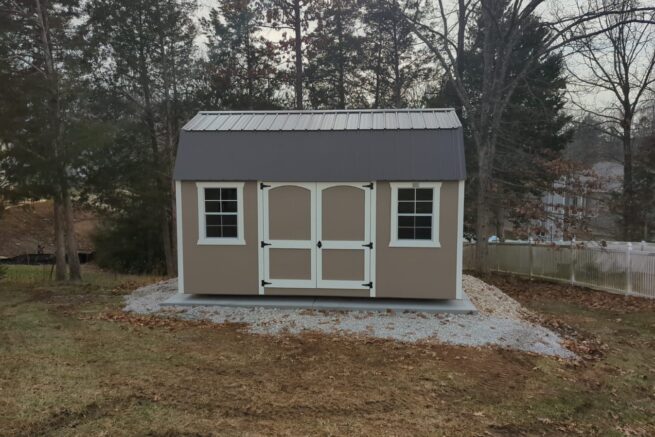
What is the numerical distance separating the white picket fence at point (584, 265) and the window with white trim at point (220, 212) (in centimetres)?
946

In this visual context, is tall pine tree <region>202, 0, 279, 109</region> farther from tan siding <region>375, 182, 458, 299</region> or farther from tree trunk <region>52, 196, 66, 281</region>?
tan siding <region>375, 182, 458, 299</region>

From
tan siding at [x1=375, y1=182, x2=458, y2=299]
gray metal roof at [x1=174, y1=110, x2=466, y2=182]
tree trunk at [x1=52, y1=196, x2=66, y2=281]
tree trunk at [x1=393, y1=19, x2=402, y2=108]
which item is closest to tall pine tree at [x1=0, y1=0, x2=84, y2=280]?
tree trunk at [x1=52, y1=196, x2=66, y2=281]

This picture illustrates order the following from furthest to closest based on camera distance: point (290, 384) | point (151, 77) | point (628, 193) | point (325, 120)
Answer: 1. point (628, 193)
2. point (151, 77)
3. point (325, 120)
4. point (290, 384)

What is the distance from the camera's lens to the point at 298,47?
17.8 meters

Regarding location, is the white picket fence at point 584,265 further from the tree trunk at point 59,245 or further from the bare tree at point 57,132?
the tree trunk at point 59,245

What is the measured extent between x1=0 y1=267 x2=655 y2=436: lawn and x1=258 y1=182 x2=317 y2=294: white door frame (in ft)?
4.37

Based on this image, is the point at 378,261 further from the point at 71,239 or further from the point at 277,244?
the point at 71,239

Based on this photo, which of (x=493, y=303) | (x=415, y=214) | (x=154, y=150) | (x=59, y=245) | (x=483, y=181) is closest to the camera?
(x=415, y=214)

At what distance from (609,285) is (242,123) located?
10082 millimetres

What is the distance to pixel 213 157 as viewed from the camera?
804cm

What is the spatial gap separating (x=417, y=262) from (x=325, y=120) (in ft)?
10.6

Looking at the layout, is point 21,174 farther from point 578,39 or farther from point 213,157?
point 578,39

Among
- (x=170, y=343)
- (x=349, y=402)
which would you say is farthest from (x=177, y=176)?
(x=349, y=402)

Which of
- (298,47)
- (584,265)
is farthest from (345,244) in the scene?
(298,47)
